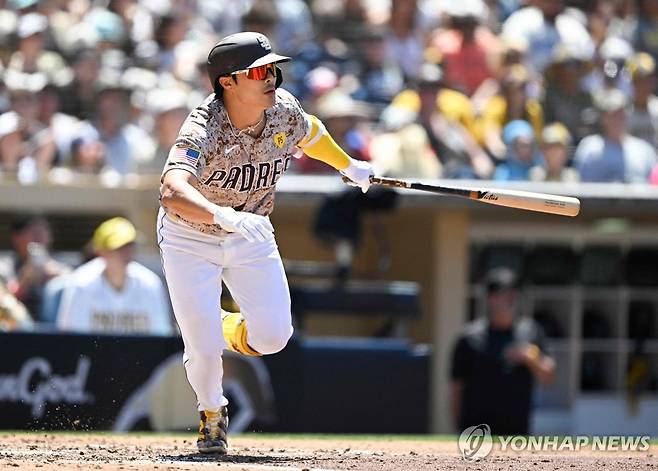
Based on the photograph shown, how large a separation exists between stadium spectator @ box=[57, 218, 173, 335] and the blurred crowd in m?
1.77

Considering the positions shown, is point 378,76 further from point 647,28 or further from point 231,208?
point 231,208

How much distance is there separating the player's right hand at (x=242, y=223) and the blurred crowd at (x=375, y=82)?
518 centimetres

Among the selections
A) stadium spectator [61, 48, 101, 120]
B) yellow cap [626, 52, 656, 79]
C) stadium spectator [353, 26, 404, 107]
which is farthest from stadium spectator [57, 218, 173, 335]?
yellow cap [626, 52, 656, 79]

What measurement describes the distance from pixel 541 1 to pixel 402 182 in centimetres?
695

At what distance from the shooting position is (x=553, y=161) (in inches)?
455

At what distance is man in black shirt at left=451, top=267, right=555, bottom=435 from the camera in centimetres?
975

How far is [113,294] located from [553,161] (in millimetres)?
4087

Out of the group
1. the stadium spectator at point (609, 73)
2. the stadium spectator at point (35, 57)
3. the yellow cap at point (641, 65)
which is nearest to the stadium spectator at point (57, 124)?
the stadium spectator at point (35, 57)

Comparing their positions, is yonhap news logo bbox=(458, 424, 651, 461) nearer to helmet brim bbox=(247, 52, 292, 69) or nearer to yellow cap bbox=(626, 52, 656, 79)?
helmet brim bbox=(247, 52, 292, 69)

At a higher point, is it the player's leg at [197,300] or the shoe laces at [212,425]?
the player's leg at [197,300]

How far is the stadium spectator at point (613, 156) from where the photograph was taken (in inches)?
460

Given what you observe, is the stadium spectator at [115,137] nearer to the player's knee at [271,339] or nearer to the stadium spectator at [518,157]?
the stadium spectator at [518,157]

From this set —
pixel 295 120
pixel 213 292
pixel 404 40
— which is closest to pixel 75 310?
pixel 213 292

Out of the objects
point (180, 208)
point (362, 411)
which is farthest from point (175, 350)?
point (180, 208)
